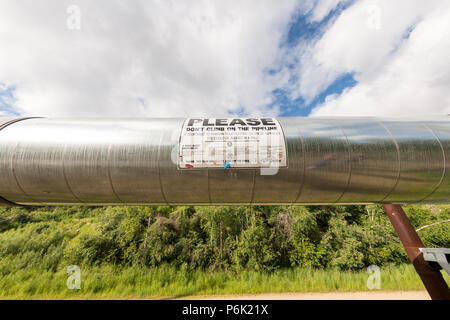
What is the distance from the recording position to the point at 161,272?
699 centimetres

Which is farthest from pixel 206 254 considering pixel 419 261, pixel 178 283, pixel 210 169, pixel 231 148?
pixel 231 148

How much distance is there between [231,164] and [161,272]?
763 centimetres

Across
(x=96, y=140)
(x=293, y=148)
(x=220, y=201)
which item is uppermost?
(x=96, y=140)

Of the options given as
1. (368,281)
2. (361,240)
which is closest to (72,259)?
(368,281)

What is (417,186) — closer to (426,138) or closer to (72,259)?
(426,138)

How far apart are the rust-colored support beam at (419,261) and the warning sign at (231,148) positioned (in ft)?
8.58

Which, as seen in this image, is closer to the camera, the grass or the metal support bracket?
the metal support bracket

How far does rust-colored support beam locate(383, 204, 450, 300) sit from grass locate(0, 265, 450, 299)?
459cm

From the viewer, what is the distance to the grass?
5.92 meters

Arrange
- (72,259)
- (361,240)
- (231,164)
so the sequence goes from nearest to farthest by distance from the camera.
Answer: (231,164) < (72,259) < (361,240)

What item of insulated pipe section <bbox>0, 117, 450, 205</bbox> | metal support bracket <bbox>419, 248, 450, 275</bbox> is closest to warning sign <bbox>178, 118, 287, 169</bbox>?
insulated pipe section <bbox>0, 117, 450, 205</bbox>

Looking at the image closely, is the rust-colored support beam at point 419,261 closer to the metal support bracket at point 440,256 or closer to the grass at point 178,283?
the metal support bracket at point 440,256

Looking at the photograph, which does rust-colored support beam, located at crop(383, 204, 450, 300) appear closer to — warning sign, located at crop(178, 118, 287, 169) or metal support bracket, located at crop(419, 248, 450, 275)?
metal support bracket, located at crop(419, 248, 450, 275)

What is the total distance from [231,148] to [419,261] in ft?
11.7
